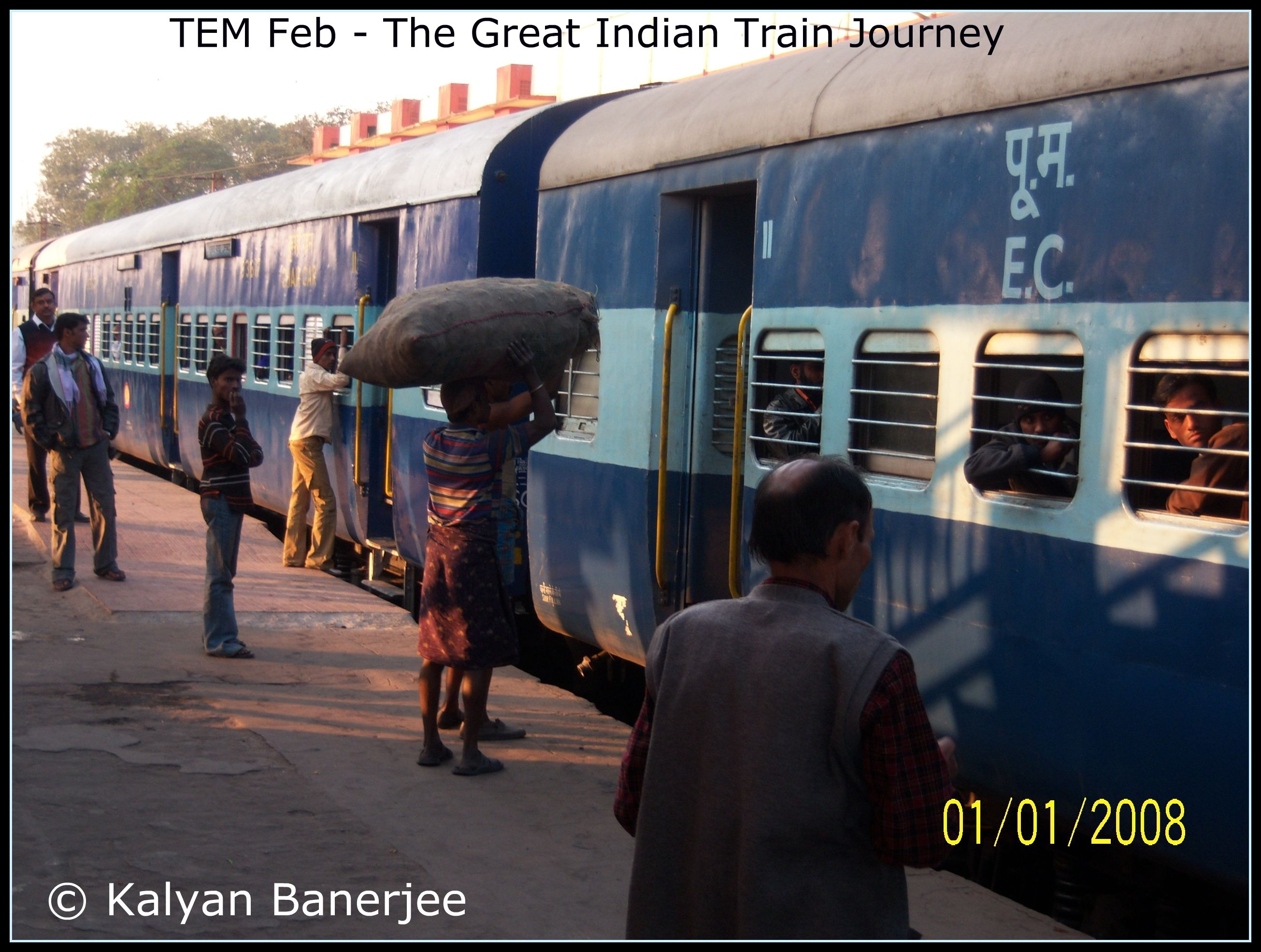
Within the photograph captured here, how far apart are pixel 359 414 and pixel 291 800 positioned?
5.46 meters

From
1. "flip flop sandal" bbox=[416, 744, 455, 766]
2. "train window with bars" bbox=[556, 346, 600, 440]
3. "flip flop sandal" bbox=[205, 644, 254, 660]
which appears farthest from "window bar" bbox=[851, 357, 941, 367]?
"flip flop sandal" bbox=[205, 644, 254, 660]

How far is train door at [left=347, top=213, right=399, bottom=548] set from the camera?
34.8 feet

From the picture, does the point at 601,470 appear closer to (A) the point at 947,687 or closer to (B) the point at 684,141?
(B) the point at 684,141

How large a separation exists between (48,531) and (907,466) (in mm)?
9637

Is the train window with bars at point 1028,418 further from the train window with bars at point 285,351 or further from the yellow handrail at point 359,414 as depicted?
the train window with bars at point 285,351

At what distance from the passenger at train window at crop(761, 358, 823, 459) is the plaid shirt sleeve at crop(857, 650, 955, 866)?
10.6 feet

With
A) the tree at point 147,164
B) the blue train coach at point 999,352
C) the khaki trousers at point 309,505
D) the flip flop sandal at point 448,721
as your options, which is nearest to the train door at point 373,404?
the khaki trousers at point 309,505

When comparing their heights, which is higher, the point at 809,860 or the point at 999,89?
the point at 999,89

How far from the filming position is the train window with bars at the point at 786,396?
18.4 ft

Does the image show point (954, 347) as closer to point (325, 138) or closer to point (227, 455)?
point (227, 455)

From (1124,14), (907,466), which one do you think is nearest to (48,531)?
(907,466)

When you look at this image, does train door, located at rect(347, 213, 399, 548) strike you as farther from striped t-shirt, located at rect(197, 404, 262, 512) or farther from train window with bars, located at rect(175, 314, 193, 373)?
train window with bars, located at rect(175, 314, 193, 373)

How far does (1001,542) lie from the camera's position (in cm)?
460

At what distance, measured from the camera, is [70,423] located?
366 inches
